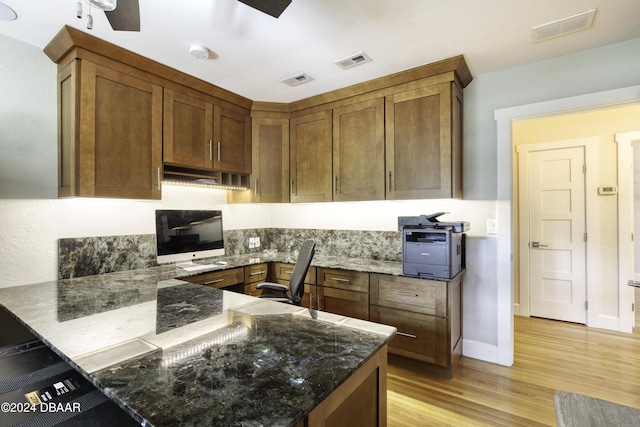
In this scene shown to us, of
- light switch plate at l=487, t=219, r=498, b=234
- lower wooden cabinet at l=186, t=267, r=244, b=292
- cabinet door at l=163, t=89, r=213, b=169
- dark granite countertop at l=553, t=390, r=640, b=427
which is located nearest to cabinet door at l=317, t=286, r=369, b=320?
lower wooden cabinet at l=186, t=267, r=244, b=292

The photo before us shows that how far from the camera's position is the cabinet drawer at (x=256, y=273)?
3037 mm

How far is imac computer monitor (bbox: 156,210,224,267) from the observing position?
2.62m

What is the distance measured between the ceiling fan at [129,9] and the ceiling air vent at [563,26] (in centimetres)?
186

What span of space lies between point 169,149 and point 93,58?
0.80 meters

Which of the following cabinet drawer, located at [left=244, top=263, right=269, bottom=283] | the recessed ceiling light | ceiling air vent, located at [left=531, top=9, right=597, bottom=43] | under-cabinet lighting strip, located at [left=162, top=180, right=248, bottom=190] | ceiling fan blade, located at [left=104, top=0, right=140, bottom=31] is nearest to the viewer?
ceiling fan blade, located at [left=104, top=0, right=140, bottom=31]

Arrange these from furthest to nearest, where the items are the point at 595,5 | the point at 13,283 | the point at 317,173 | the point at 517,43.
A: 1. the point at 317,173
2. the point at 517,43
3. the point at 13,283
4. the point at 595,5

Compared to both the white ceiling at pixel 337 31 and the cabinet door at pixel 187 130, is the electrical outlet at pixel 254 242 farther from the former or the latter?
the white ceiling at pixel 337 31

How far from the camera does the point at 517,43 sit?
228cm

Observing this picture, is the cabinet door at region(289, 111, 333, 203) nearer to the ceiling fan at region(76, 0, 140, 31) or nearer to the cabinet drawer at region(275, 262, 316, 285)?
the cabinet drawer at region(275, 262, 316, 285)

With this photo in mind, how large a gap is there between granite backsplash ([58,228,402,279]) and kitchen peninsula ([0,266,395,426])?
72 cm

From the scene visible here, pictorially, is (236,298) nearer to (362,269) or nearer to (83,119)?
(362,269)

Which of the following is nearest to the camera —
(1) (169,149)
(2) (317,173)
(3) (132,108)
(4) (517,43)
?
(4) (517,43)

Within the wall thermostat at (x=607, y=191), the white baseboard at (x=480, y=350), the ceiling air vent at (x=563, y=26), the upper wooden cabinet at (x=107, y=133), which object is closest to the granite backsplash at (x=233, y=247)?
the upper wooden cabinet at (x=107, y=133)

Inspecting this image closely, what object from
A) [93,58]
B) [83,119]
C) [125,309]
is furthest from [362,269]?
[93,58]
